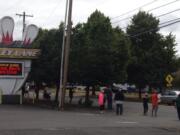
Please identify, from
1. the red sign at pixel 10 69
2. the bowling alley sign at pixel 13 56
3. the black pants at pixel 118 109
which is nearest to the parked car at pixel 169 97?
the bowling alley sign at pixel 13 56

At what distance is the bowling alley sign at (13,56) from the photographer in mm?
44812

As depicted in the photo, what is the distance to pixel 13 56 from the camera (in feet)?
147

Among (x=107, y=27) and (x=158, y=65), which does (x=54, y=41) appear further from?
(x=158, y=65)

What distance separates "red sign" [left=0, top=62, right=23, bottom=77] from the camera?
148ft

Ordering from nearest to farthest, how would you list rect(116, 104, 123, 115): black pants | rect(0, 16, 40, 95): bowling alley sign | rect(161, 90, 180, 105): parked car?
rect(116, 104, 123, 115): black pants < rect(0, 16, 40, 95): bowling alley sign < rect(161, 90, 180, 105): parked car

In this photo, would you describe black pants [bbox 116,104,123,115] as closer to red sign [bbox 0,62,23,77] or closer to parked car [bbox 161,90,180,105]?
red sign [bbox 0,62,23,77]

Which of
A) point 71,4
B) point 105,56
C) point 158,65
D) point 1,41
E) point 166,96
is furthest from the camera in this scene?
point 158,65

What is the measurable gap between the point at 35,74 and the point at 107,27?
26.7ft

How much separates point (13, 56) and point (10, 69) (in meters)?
1.24

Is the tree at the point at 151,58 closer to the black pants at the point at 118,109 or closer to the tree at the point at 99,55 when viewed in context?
the tree at the point at 99,55

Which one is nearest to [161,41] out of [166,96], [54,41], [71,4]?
[166,96]

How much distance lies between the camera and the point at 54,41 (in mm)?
45469

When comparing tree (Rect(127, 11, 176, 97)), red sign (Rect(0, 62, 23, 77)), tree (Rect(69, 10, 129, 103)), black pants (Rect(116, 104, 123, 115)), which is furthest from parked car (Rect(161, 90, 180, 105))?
black pants (Rect(116, 104, 123, 115))

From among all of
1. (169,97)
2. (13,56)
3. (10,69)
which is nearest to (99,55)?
(13,56)
